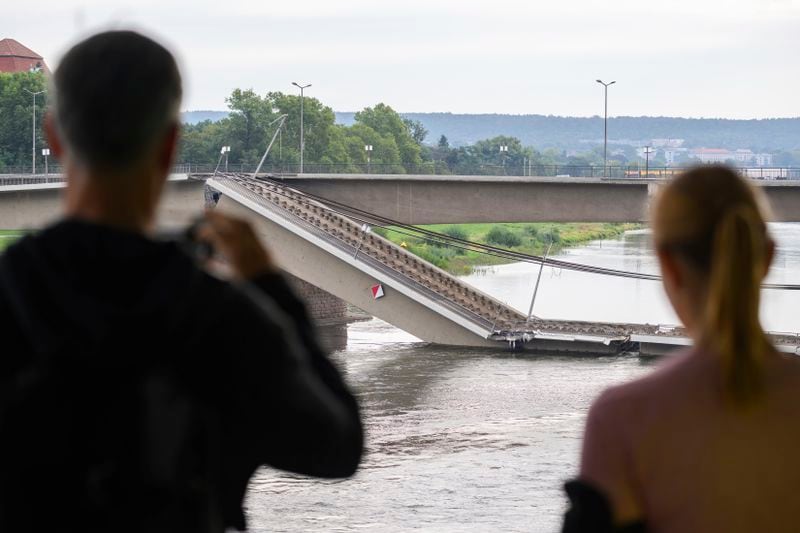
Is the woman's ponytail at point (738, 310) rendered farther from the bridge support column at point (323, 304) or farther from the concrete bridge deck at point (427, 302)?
the bridge support column at point (323, 304)

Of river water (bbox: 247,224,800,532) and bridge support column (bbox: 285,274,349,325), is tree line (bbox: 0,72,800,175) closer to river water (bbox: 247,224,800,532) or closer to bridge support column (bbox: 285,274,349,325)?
bridge support column (bbox: 285,274,349,325)

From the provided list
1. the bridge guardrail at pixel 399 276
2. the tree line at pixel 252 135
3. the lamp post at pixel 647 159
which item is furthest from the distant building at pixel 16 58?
the bridge guardrail at pixel 399 276


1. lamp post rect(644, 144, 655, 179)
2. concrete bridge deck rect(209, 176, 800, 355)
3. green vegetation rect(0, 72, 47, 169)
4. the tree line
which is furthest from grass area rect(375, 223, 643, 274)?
concrete bridge deck rect(209, 176, 800, 355)

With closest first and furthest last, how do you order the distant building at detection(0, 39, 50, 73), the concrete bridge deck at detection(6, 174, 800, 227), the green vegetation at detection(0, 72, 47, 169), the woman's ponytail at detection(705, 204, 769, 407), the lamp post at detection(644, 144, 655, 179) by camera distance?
the woman's ponytail at detection(705, 204, 769, 407) → the concrete bridge deck at detection(6, 174, 800, 227) → the lamp post at detection(644, 144, 655, 179) → the green vegetation at detection(0, 72, 47, 169) → the distant building at detection(0, 39, 50, 73)

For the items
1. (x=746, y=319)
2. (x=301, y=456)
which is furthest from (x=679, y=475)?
(x=301, y=456)

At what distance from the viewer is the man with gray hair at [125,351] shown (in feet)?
4.92

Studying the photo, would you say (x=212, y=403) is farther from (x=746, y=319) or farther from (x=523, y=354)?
(x=523, y=354)

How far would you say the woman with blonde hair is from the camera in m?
1.80

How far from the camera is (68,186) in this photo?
1.67 metres

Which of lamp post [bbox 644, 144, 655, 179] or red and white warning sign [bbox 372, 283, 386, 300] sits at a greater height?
lamp post [bbox 644, 144, 655, 179]

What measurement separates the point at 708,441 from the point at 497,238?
75.1 meters

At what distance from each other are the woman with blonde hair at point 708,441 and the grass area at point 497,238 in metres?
52.7

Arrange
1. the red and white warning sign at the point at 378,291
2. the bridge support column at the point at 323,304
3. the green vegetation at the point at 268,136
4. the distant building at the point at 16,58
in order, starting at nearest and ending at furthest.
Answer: the red and white warning sign at the point at 378,291 → the bridge support column at the point at 323,304 → the green vegetation at the point at 268,136 → the distant building at the point at 16,58

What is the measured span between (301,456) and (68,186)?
0.47 meters
